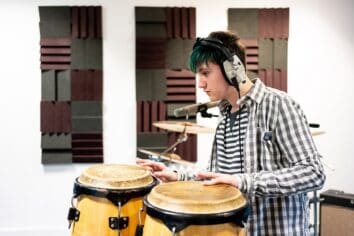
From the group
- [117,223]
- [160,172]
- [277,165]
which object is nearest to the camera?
[277,165]

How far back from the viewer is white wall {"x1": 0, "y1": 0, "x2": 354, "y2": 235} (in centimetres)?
354

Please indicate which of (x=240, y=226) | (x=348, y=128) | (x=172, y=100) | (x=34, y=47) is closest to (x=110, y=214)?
(x=240, y=226)

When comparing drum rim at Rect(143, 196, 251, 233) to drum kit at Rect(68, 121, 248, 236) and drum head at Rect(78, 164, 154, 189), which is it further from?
drum head at Rect(78, 164, 154, 189)

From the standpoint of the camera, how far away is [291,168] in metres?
1.39

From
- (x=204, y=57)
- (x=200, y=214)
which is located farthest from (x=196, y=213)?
(x=204, y=57)

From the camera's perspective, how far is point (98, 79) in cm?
358

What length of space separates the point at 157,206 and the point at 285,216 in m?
0.47

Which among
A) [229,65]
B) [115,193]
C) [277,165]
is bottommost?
[115,193]

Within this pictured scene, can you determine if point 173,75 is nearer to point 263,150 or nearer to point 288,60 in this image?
point 288,60

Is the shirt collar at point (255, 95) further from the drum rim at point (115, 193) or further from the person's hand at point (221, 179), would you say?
the drum rim at point (115, 193)

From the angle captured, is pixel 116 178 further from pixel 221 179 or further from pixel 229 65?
pixel 229 65

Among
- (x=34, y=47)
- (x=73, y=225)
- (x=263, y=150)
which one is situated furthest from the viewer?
(x=34, y=47)

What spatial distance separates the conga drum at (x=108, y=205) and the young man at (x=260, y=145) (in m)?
0.29

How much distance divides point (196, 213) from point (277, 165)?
0.38 m
